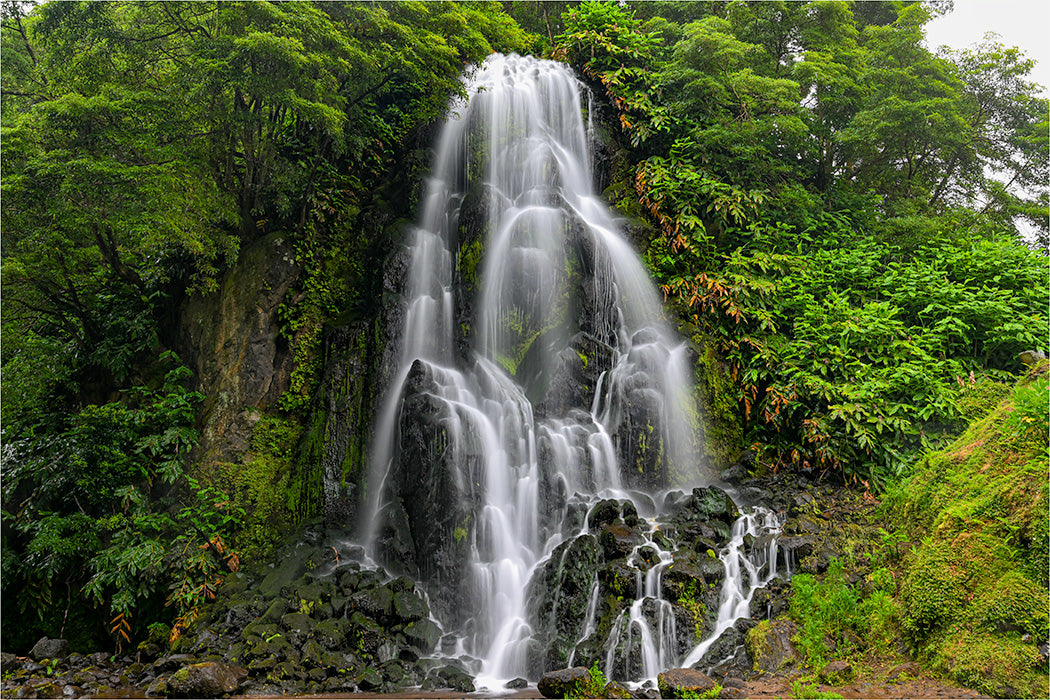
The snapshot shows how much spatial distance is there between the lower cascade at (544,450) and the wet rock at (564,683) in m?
0.73

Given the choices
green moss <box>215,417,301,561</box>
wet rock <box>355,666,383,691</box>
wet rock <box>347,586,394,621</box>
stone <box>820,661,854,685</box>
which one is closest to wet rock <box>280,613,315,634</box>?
wet rock <box>347,586,394,621</box>

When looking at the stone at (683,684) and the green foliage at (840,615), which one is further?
the green foliage at (840,615)

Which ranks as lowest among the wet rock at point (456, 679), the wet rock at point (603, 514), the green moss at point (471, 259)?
the wet rock at point (456, 679)

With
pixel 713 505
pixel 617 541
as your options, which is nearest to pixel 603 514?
pixel 617 541

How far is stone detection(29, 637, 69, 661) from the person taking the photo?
7289 millimetres

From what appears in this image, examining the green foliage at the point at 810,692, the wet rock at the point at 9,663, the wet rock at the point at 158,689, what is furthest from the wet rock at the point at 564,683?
the wet rock at the point at 9,663

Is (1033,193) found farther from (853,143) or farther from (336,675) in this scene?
(336,675)

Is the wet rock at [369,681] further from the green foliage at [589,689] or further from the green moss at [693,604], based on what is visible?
the green moss at [693,604]

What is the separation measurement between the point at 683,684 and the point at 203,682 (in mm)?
4665

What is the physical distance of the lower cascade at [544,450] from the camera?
6359 mm

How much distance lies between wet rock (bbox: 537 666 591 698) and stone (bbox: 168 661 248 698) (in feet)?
10.5

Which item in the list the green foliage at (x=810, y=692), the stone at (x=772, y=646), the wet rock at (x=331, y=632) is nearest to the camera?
the green foliage at (x=810, y=692)

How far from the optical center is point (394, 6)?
9.90 meters

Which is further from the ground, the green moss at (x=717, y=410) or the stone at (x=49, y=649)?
the green moss at (x=717, y=410)
